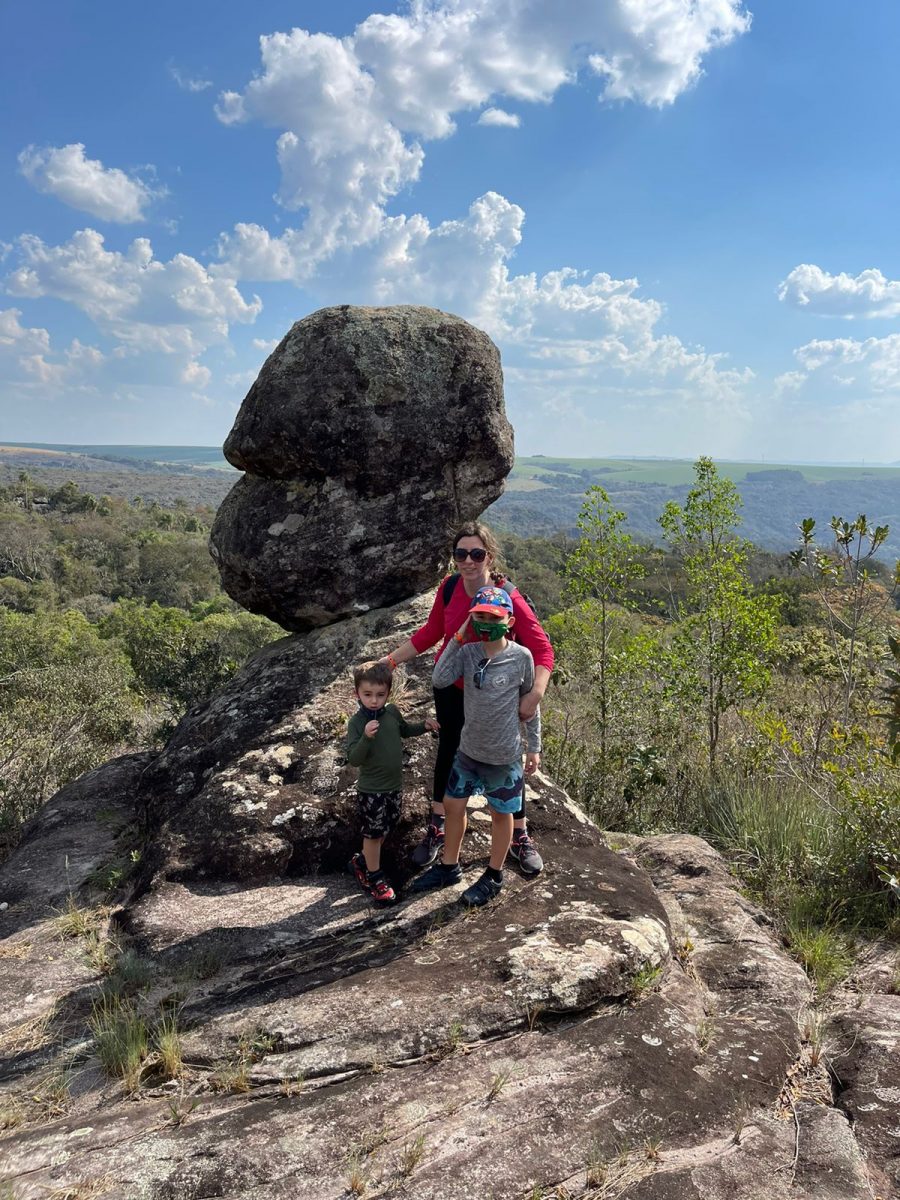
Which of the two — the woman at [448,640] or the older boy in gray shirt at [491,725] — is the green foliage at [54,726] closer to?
the woman at [448,640]

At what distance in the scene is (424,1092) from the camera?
326 cm

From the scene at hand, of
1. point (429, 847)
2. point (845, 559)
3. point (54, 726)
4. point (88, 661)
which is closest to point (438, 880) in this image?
point (429, 847)

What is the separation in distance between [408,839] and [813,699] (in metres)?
10.0

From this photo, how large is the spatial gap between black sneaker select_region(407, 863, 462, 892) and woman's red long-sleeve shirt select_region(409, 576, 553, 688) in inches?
48.7

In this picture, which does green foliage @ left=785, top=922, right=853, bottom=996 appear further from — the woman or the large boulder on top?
the large boulder on top

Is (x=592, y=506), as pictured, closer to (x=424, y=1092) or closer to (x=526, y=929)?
(x=526, y=929)

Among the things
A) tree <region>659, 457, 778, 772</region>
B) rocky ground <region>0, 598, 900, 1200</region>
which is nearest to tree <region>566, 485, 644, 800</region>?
tree <region>659, 457, 778, 772</region>

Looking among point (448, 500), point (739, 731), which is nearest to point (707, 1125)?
point (448, 500)

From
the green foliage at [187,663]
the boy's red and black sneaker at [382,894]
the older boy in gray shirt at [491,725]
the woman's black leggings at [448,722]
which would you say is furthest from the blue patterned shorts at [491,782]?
the green foliage at [187,663]

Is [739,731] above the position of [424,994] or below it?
below

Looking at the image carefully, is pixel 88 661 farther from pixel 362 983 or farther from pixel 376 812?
pixel 362 983

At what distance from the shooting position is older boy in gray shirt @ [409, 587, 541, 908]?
4.45 metres

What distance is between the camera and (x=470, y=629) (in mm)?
4738

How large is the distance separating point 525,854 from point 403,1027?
165cm
